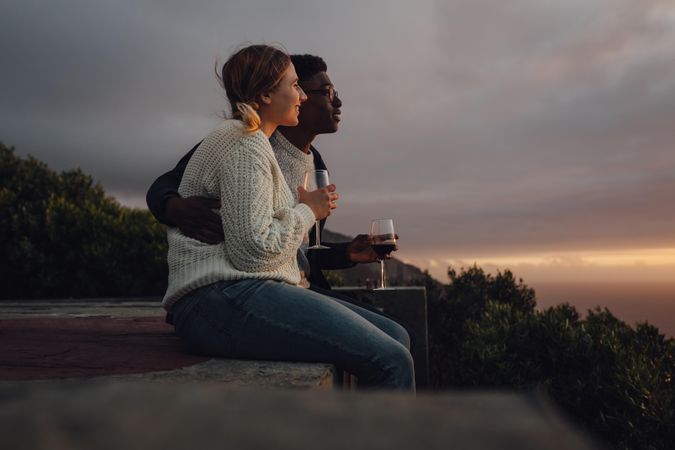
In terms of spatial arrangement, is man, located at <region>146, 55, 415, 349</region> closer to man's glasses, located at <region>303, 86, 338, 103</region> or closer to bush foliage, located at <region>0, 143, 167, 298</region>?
man's glasses, located at <region>303, 86, 338, 103</region>

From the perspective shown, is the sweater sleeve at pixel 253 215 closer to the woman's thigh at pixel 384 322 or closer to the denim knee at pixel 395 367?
the denim knee at pixel 395 367

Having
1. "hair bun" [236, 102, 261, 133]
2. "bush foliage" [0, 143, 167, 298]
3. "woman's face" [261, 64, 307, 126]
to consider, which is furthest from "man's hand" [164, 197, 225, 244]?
"bush foliage" [0, 143, 167, 298]

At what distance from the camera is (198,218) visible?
2.92 m

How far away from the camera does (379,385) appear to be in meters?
2.60

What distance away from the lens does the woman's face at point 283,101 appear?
121 inches

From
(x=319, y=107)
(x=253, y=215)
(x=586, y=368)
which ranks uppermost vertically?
(x=319, y=107)

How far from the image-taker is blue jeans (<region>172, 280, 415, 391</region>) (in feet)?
8.61

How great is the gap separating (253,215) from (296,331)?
0.57 m

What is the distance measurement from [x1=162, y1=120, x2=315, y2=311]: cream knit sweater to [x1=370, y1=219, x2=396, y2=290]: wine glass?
114 centimetres

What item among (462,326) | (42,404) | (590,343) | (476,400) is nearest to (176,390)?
(42,404)

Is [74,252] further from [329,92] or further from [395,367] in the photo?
[395,367]

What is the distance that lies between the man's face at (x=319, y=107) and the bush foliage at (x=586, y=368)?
309 cm

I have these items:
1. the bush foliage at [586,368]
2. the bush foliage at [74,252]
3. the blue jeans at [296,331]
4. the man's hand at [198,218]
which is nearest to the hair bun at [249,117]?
the man's hand at [198,218]

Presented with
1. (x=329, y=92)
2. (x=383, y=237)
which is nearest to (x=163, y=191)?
(x=383, y=237)
